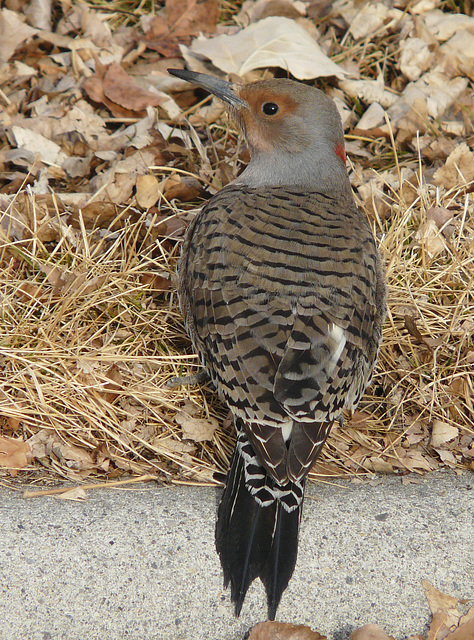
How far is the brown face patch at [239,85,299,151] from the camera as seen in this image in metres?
3.80

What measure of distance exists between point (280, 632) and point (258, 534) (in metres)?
0.35

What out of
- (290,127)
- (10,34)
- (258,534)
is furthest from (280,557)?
(10,34)

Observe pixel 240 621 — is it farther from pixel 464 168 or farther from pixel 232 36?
pixel 232 36

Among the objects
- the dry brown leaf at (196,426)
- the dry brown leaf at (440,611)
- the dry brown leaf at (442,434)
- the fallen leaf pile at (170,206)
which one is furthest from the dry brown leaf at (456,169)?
the dry brown leaf at (440,611)

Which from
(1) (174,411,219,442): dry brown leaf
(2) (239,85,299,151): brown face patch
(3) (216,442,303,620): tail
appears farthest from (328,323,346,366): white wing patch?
(2) (239,85,299,151): brown face patch

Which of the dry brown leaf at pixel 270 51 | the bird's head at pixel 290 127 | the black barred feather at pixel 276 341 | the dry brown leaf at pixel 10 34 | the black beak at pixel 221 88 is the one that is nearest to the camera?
the black barred feather at pixel 276 341

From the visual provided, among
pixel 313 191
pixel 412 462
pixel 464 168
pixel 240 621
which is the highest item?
pixel 313 191

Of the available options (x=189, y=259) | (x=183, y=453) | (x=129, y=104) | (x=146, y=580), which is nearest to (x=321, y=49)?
(x=129, y=104)

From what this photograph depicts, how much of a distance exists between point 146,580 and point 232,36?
4.01 m

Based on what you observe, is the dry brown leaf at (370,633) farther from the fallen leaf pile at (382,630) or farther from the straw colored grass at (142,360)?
the straw colored grass at (142,360)

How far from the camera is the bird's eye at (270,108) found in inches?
151

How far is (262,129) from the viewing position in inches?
154

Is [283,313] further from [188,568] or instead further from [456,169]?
[456,169]

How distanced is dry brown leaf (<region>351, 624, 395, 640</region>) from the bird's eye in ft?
8.57
